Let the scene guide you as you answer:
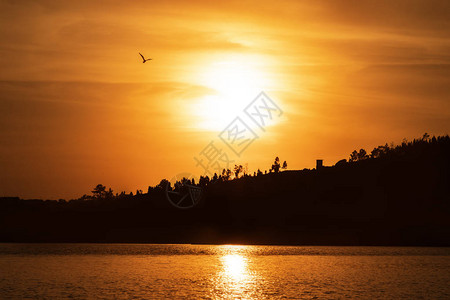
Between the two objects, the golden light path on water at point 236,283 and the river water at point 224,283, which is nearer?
the river water at point 224,283

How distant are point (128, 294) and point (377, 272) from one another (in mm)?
60540

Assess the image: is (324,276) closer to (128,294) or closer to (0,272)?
(128,294)

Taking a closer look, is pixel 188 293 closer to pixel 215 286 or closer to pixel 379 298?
pixel 215 286

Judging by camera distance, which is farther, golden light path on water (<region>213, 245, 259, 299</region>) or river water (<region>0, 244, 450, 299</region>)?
golden light path on water (<region>213, 245, 259, 299</region>)

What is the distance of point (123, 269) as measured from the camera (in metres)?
134

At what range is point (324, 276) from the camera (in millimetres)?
115250

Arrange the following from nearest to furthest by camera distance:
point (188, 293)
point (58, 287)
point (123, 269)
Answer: point (188, 293) < point (58, 287) < point (123, 269)

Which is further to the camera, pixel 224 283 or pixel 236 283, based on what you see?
pixel 236 283

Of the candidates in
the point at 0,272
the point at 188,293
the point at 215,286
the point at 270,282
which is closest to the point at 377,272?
the point at 270,282

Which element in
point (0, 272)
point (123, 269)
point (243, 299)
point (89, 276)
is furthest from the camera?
point (123, 269)

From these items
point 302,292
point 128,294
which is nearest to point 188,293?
point 128,294

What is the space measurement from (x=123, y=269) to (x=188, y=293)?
1992 inches

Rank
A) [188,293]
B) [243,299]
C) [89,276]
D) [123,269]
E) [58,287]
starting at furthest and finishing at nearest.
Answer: [123,269] < [89,276] < [58,287] < [188,293] < [243,299]

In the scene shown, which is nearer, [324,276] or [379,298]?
[379,298]
